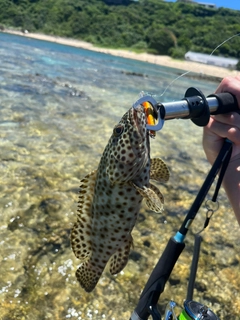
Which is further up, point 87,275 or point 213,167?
point 213,167

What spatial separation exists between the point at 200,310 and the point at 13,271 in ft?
9.01

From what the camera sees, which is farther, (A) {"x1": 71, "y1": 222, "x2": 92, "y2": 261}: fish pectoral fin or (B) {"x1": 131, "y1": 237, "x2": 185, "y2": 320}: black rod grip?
(B) {"x1": 131, "y1": 237, "x2": 185, "y2": 320}: black rod grip

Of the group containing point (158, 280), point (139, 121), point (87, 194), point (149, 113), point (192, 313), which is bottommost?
point (158, 280)

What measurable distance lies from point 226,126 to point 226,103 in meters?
0.27

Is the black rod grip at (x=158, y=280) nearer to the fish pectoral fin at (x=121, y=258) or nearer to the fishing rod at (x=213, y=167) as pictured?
the fishing rod at (x=213, y=167)

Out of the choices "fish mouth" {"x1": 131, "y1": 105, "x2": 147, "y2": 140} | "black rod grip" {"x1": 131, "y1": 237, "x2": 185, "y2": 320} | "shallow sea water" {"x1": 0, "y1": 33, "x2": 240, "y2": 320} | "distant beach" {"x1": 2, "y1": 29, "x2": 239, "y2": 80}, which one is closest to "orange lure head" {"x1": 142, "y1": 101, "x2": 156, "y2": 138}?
"fish mouth" {"x1": 131, "y1": 105, "x2": 147, "y2": 140}

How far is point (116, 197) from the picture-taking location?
7.72 ft

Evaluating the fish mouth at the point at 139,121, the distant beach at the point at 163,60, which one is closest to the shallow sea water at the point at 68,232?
the fish mouth at the point at 139,121

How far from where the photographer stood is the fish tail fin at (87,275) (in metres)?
2.48

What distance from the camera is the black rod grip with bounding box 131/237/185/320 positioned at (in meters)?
2.65

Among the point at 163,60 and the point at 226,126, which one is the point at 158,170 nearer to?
the point at 226,126

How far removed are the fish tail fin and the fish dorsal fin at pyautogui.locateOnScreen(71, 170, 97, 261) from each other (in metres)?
0.08

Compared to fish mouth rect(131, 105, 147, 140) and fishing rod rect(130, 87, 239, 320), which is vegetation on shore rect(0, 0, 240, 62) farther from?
fish mouth rect(131, 105, 147, 140)

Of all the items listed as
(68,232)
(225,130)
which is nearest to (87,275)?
(225,130)
